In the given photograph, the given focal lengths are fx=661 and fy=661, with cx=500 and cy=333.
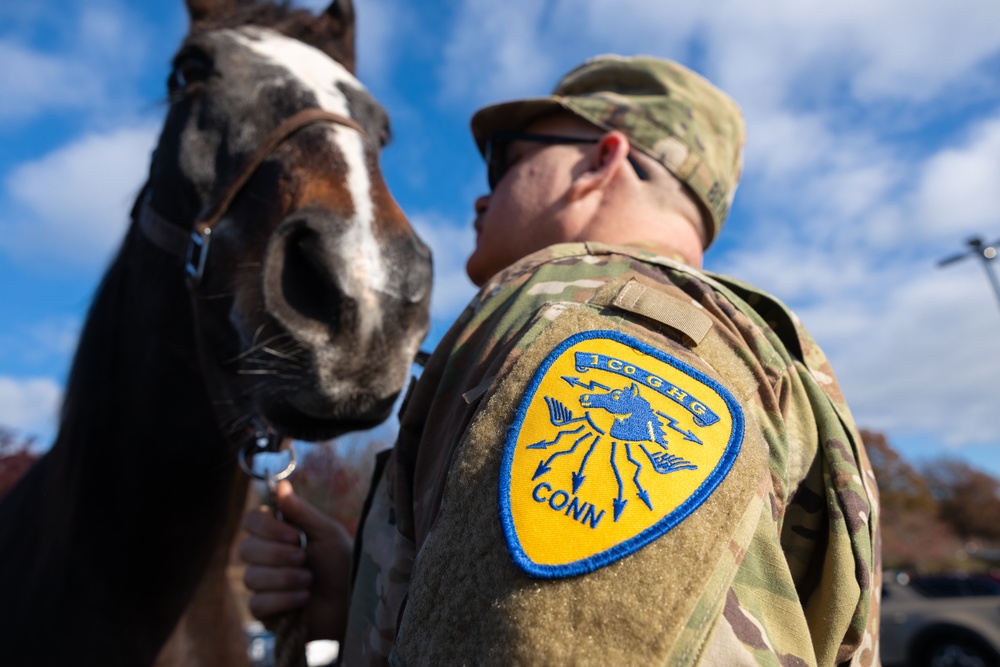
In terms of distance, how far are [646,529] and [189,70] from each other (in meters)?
2.52

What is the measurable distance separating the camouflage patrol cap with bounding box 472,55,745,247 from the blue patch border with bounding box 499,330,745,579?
932 millimetres

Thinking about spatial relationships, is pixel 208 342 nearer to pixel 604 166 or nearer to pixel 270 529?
pixel 270 529

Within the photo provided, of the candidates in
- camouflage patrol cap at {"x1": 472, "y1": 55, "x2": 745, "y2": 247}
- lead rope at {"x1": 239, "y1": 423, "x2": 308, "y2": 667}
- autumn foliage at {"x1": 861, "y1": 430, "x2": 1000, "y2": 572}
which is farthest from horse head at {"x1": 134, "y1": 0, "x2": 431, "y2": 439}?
autumn foliage at {"x1": 861, "y1": 430, "x2": 1000, "y2": 572}

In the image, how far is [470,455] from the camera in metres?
0.87

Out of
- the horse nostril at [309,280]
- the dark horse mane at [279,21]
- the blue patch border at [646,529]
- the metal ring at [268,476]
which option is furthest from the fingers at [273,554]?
the dark horse mane at [279,21]

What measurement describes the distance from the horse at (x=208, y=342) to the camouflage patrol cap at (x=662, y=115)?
1.83 ft

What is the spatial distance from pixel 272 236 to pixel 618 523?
1.45 meters

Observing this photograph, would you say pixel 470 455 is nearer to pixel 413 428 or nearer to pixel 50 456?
pixel 413 428

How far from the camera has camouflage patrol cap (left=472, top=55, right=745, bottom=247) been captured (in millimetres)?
1736

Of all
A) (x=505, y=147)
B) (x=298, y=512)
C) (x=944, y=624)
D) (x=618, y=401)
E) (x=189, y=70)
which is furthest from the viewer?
(x=944, y=624)

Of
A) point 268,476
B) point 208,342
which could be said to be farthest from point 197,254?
point 268,476

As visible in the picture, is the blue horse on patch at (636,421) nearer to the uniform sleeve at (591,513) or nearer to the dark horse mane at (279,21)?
the uniform sleeve at (591,513)

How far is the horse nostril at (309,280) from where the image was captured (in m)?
1.84

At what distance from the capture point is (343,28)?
10.8 feet
